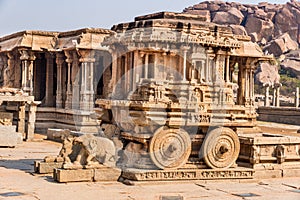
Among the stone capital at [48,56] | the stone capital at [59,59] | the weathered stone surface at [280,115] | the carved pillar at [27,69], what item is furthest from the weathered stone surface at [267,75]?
the carved pillar at [27,69]

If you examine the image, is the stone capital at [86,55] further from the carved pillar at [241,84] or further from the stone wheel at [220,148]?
the stone wheel at [220,148]

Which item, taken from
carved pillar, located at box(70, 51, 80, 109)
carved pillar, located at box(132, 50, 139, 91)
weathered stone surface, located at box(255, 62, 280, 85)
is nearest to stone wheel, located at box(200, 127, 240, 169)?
carved pillar, located at box(132, 50, 139, 91)

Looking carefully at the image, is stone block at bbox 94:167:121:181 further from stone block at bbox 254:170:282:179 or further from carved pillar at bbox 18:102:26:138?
carved pillar at bbox 18:102:26:138

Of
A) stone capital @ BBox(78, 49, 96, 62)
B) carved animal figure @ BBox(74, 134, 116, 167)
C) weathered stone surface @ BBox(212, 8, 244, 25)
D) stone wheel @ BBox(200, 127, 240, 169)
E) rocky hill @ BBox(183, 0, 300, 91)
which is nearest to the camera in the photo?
carved animal figure @ BBox(74, 134, 116, 167)

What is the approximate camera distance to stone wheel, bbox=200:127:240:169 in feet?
35.5

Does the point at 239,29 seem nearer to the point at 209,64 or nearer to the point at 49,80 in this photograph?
the point at 49,80

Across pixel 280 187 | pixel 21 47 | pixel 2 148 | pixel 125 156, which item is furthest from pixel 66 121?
pixel 280 187

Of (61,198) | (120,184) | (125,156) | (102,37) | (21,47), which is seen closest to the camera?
(61,198)

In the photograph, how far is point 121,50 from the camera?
18.2 m

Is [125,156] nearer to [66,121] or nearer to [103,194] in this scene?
[103,194]

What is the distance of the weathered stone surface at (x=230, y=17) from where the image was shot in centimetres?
7006

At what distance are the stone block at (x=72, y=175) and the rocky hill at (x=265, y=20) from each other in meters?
57.1

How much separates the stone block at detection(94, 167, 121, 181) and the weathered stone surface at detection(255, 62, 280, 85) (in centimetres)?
4540

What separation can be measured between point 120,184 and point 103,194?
3.64 feet
